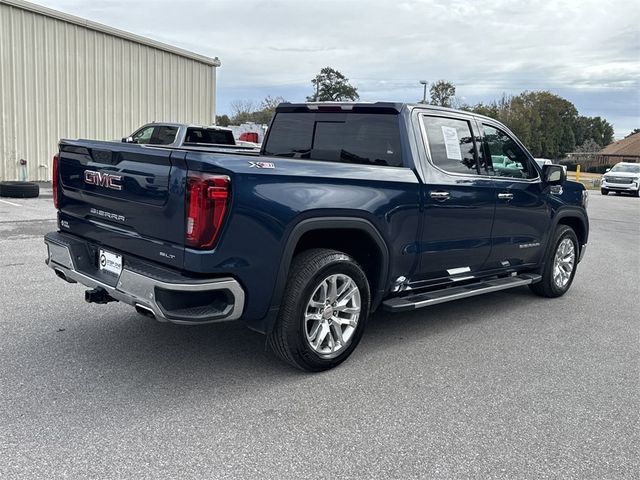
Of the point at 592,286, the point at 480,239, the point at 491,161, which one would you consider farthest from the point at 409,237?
the point at 592,286

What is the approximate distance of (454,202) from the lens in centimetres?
520

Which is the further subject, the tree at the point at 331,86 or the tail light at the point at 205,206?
the tree at the point at 331,86

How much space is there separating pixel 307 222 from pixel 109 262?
138 centimetres

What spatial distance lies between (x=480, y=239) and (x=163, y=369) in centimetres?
300

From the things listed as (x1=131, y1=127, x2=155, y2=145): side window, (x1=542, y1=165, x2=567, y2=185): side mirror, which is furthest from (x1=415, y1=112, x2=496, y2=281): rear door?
(x1=131, y1=127, x2=155, y2=145): side window

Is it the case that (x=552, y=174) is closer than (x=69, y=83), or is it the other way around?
(x=552, y=174)

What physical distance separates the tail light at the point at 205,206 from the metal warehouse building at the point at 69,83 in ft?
53.5

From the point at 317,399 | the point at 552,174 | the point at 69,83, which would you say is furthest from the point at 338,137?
the point at 69,83

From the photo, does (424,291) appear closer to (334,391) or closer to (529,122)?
(334,391)

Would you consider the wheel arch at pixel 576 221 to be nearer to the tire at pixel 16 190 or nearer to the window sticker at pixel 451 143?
the window sticker at pixel 451 143

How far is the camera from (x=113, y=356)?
4488 millimetres

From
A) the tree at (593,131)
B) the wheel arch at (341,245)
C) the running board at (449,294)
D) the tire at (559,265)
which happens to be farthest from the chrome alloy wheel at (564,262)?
the tree at (593,131)

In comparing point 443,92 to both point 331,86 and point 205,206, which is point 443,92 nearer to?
point 331,86

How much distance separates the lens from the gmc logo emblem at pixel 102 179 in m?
4.07
